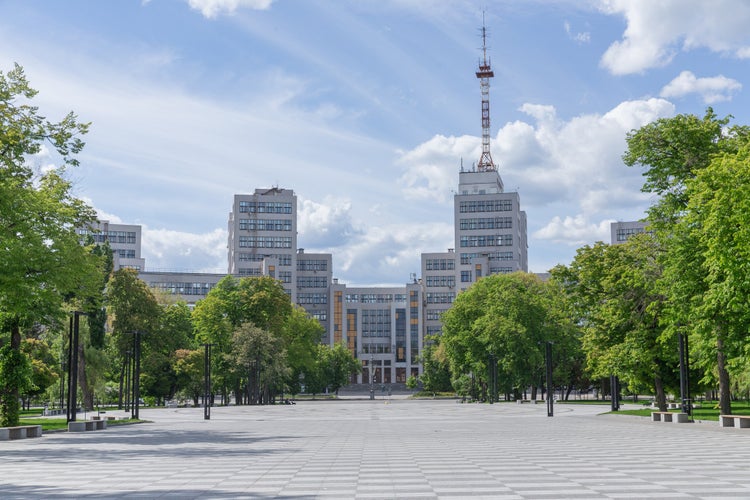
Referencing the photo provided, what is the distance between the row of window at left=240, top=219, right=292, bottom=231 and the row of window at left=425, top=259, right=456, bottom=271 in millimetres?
30606

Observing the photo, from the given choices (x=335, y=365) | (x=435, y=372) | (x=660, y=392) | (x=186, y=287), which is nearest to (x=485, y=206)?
(x=335, y=365)

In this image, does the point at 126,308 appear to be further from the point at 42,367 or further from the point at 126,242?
the point at 126,242

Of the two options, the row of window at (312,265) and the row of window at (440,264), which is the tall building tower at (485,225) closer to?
the row of window at (440,264)

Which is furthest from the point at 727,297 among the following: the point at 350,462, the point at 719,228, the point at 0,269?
the point at 0,269

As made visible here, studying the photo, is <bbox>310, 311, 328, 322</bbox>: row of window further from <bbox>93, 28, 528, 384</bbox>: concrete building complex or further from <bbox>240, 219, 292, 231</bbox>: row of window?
<bbox>240, 219, 292, 231</bbox>: row of window

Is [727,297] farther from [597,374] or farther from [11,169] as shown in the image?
[11,169]

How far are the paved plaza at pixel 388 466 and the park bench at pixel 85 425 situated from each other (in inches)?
260

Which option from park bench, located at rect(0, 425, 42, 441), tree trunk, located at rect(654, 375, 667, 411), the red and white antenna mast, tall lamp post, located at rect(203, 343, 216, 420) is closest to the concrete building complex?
the red and white antenna mast

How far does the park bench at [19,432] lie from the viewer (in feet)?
102

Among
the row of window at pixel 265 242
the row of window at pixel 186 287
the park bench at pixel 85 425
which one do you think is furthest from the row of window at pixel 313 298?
the park bench at pixel 85 425

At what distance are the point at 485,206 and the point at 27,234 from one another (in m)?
134

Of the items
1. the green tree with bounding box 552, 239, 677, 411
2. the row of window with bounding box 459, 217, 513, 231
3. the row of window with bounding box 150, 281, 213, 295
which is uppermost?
the row of window with bounding box 459, 217, 513, 231

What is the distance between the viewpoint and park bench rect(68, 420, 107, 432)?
37.0 m

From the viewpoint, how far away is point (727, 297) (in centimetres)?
3203
